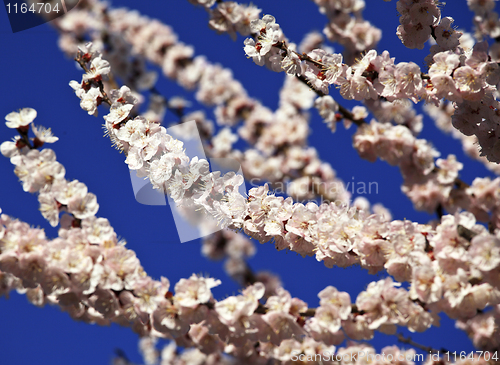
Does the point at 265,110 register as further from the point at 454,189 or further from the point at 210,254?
the point at 454,189

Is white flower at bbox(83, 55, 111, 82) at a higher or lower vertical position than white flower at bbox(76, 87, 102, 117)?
higher

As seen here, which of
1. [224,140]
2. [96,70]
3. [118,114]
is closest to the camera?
[118,114]

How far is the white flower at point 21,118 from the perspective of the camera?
2.46 metres

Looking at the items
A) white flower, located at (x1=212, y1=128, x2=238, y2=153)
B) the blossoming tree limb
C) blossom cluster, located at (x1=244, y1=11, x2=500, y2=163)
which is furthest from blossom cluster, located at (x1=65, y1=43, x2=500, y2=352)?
white flower, located at (x1=212, y1=128, x2=238, y2=153)

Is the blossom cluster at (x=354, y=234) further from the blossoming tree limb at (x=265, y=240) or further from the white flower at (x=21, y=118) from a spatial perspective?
the white flower at (x=21, y=118)

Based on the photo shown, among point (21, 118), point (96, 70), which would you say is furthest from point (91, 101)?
point (21, 118)

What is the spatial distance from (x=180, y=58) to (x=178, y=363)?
5109 millimetres

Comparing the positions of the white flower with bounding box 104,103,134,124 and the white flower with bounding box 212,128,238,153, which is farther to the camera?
the white flower with bounding box 212,128,238,153

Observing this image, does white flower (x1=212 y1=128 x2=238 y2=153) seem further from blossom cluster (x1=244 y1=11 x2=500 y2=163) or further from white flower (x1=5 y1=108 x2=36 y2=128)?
white flower (x1=5 y1=108 x2=36 y2=128)

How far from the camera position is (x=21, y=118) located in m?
2.50

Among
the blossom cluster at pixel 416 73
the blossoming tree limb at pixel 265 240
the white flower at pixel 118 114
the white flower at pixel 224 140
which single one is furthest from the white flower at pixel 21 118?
the white flower at pixel 224 140

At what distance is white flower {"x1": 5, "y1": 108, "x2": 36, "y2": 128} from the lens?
8.09ft

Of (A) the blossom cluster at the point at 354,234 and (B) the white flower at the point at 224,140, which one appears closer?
(A) the blossom cluster at the point at 354,234

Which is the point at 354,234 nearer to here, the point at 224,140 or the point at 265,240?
the point at 265,240
